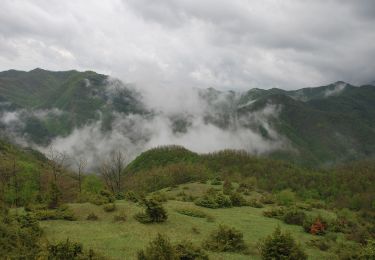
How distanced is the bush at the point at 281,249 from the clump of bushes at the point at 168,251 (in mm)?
4674

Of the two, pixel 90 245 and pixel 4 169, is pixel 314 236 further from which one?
pixel 4 169

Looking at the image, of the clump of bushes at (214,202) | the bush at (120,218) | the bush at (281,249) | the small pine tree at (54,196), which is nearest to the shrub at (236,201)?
the clump of bushes at (214,202)

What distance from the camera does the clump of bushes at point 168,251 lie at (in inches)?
880

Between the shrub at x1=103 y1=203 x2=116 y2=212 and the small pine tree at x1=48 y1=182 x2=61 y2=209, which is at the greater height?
the small pine tree at x1=48 y1=182 x2=61 y2=209

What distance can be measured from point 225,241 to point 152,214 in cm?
908

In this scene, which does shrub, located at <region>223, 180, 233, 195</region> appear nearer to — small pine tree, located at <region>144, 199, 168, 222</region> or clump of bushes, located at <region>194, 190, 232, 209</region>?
clump of bushes, located at <region>194, 190, 232, 209</region>

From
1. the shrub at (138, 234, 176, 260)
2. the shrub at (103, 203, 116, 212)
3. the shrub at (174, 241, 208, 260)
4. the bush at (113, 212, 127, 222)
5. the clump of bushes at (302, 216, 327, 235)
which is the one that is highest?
the shrub at (103, 203, 116, 212)

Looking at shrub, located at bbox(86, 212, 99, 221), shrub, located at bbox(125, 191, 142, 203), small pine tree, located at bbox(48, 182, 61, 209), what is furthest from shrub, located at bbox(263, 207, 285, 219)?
small pine tree, located at bbox(48, 182, 61, 209)

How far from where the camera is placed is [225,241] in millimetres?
29016

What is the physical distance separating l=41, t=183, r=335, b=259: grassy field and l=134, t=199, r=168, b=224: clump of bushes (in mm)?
645

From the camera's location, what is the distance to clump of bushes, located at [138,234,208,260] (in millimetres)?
22344

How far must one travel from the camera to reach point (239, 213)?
148 ft

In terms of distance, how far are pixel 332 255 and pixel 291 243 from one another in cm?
569

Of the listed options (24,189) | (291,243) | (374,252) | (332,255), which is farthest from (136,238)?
(24,189)
